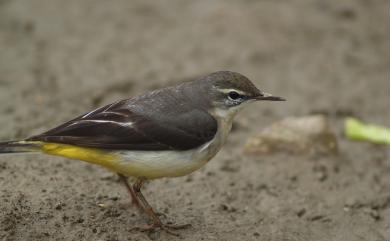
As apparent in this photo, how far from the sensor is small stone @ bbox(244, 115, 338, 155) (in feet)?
27.8

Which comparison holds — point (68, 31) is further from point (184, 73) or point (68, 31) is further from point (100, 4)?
point (184, 73)

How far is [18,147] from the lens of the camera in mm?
6035

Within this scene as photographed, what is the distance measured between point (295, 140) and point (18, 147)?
3.76 metres

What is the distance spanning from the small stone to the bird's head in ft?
6.01

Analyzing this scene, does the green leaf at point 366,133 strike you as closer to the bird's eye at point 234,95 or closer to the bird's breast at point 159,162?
the bird's eye at point 234,95

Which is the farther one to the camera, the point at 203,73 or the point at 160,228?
the point at 203,73

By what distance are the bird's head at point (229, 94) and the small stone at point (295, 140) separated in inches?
72.1

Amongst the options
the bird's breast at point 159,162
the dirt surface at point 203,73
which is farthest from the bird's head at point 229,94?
the dirt surface at point 203,73

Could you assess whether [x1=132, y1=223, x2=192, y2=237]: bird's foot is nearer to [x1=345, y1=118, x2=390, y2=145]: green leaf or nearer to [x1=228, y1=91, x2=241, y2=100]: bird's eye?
[x1=228, y1=91, x2=241, y2=100]: bird's eye

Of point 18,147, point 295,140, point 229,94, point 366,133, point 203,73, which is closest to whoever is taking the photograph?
point 18,147

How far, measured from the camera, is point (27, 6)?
11500 mm

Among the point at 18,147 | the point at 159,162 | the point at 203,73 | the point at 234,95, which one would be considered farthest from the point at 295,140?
the point at 18,147

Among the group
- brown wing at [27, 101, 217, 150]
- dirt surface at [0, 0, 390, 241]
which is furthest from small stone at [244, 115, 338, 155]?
brown wing at [27, 101, 217, 150]

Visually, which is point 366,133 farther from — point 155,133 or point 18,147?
point 18,147
